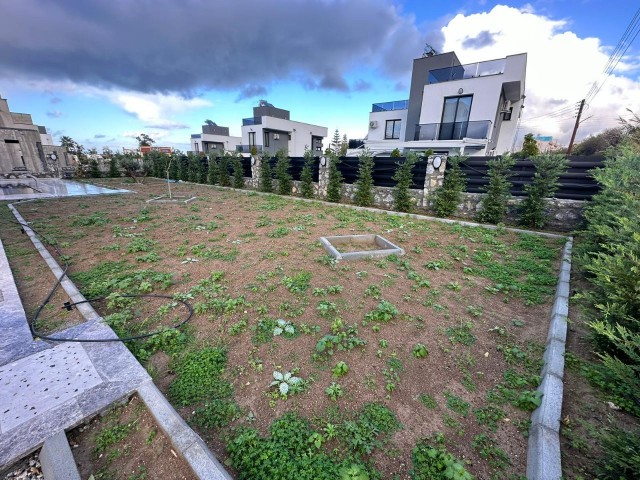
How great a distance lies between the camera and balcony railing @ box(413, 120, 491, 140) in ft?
47.6

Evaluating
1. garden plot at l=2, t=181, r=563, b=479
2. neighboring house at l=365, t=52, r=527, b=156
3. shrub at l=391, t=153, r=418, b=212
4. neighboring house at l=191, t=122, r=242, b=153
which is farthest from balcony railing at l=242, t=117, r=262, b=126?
garden plot at l=2, t=181, r=563, b=479

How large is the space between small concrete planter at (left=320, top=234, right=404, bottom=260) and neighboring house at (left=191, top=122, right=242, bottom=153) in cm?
3963

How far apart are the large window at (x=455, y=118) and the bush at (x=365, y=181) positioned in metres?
9.04

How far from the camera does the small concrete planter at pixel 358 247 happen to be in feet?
15.9

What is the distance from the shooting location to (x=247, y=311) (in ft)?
10.6

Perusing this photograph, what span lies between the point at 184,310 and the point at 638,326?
451 cm

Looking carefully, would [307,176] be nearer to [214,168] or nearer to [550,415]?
[214,168]

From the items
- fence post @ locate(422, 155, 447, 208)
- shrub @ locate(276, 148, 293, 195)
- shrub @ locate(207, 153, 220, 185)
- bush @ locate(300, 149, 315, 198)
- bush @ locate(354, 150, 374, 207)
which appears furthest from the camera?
shrub @ locate(207, 153, 220, 185)

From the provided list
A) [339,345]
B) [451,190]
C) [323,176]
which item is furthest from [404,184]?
[339,345]

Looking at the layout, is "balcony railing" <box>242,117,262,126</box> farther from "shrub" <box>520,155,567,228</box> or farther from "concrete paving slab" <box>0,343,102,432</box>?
"concrete paving slab" <box>0,343,102,432</box>

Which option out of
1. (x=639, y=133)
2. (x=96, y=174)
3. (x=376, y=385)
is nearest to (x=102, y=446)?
(x=376, y=385)

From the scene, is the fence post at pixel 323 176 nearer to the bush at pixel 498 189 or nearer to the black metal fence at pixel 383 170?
the black metal fence at pixel 383 170

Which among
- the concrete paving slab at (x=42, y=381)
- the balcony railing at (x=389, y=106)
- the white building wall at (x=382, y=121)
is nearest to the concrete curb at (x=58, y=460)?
the concrete paving slab at (x=42, y=381)

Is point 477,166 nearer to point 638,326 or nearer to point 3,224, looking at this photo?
point 638,326
